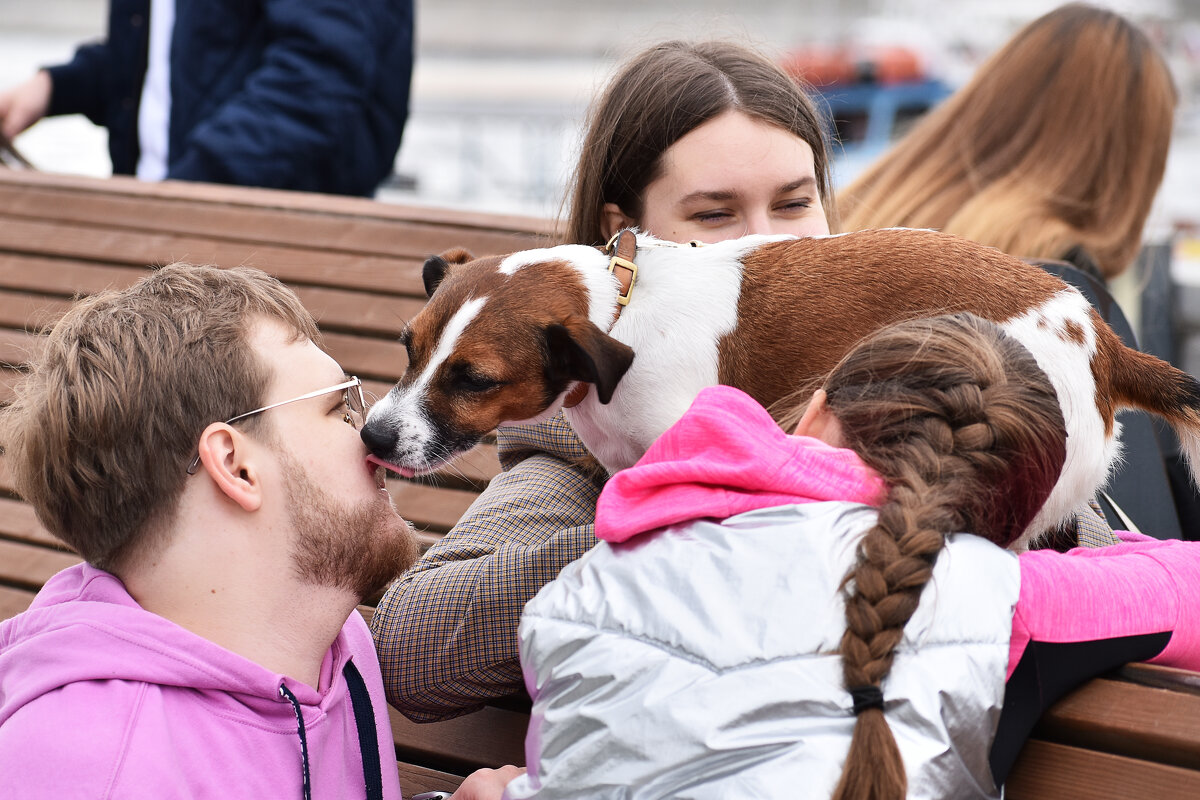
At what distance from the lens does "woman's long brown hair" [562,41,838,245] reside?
233cm

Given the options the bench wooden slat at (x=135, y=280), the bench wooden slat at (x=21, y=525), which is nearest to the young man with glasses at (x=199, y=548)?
the bench wooden slat at (x=21, y=525)

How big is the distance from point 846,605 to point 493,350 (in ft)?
3.45

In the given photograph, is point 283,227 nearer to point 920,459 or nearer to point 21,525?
point 21,525

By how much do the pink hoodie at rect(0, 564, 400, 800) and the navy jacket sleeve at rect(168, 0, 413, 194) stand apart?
8.72 ft

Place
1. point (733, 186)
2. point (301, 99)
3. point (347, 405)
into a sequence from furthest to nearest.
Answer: point (301, 99), point (733, 186), point (347, 405)

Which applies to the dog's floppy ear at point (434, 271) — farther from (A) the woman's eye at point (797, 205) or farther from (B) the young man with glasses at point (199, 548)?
(A) the woman's eye at point (797, 205)

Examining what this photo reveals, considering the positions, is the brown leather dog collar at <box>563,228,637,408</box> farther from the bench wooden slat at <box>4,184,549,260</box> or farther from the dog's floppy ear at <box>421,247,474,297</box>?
the bench wooden slat at <box>4,184,549,260</box>

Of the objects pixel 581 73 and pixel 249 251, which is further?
pixel 581 73

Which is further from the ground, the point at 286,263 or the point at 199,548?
the point at 199,548

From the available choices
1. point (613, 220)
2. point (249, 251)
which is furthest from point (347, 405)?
point (249, 251)

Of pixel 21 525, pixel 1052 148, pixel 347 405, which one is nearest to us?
pixel 347 405

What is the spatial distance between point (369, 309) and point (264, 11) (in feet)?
4.79

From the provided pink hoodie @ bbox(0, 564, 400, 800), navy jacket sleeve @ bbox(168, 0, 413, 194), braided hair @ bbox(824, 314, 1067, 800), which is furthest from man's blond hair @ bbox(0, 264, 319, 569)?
navy jacket sleeve @ bbox(168, 0, 413, 194)

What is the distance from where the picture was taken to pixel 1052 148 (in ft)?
11.3
